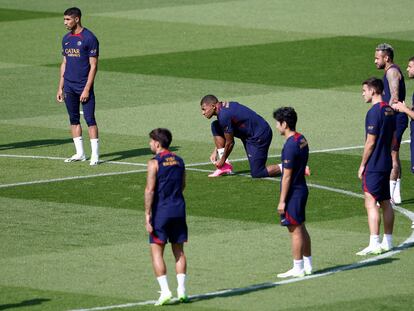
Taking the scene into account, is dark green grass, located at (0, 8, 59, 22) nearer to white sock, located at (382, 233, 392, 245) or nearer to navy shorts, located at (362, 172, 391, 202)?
navy shorts, located at (362, 172, 391, 202)

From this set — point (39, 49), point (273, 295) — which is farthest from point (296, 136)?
point (39, 49)

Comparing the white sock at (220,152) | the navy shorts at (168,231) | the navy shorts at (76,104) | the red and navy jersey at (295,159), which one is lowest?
the navy shorts at (168,231)

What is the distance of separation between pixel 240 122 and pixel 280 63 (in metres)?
13.7

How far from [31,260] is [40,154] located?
8400mm

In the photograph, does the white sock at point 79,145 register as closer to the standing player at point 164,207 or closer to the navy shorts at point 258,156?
the navy shorts at point 258,156

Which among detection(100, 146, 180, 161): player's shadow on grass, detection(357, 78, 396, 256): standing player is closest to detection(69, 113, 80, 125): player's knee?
detection(100, 146, 180, 161): player's shadow on grass

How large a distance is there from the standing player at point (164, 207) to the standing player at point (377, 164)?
10.9 feet

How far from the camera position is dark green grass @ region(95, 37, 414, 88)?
115ft

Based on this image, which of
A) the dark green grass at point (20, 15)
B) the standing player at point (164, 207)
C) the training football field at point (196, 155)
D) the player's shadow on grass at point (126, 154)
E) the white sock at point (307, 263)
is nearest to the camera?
the standing player at point (164, 207)

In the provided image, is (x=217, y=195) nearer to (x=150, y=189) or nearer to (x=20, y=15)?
(x=150, y=189)

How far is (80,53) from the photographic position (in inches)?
993

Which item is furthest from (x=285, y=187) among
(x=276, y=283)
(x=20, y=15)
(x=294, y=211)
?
(x=20, y=15)

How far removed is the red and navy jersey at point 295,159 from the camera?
1695cm

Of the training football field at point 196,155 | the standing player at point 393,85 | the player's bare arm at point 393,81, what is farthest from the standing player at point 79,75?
the player's bare arm at point 393,81
